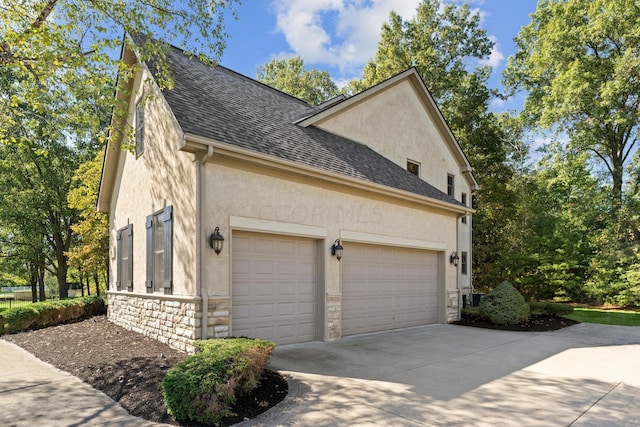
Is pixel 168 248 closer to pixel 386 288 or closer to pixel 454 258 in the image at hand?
pixel 386 288

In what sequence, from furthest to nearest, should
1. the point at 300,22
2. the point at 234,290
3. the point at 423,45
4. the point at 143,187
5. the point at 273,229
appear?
the point at 423,45 < the point at 300,22 < the point at 143,187 < the point at 273,229 < the point at 234,290

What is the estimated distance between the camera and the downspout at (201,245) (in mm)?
6867

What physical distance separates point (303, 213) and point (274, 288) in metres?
1.74

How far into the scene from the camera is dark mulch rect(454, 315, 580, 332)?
11.7 m

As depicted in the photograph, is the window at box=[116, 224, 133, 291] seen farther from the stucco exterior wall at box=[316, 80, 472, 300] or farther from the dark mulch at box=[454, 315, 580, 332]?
the dark mulch at box=[454, 315, 580, 332]

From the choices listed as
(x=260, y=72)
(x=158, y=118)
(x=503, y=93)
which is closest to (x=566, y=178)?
(x=503, y=93)

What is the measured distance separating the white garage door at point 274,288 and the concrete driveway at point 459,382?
488mm

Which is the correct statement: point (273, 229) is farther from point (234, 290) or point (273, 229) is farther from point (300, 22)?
point (300, 22)

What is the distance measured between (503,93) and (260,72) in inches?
828

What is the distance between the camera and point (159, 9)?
29.9ft

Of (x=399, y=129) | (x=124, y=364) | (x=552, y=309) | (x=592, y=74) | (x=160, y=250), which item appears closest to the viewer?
(x=124, y=364)

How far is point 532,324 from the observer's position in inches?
485

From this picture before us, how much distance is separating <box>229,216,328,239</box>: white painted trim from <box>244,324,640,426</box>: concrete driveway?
240 cm

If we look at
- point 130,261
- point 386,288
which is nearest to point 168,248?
point 130,261
